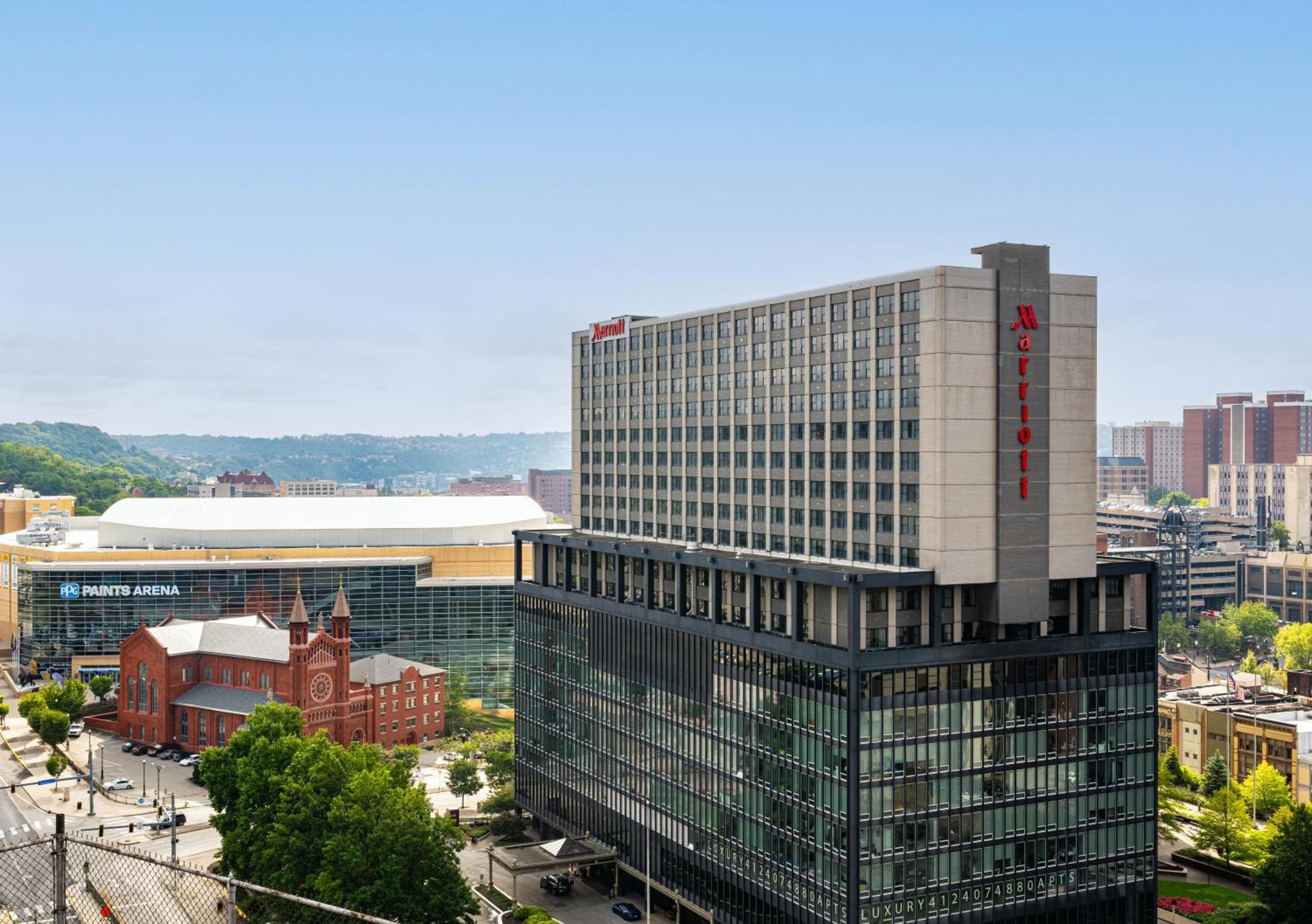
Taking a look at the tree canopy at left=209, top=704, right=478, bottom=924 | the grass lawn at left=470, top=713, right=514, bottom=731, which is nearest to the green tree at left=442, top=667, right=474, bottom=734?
the grass lawn at left=470, top=713, right=514, bottom=731

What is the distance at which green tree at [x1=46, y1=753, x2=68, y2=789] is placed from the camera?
494ft

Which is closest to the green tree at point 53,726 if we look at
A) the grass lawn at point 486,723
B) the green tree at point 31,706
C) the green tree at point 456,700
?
the green tree at point 31,706

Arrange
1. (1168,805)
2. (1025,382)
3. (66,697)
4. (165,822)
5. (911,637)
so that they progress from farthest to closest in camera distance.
A: (66,697), (165,822), (1168,805), (1025,382), (911,637)

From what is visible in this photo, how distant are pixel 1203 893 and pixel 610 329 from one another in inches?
3057

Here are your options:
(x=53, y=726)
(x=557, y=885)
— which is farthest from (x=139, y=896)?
(x=53, y=726)

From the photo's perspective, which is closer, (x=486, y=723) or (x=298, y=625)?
(x=298, y=625)

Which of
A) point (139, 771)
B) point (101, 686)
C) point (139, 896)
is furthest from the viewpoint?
point (101, 686)

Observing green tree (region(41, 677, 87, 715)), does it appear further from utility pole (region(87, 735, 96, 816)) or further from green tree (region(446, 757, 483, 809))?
green tree (region(446, 757, 483, 809))

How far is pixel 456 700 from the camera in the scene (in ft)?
624

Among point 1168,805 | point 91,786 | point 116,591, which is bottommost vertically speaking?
point 1168,805

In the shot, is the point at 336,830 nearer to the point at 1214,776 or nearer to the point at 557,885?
the point at 557,885

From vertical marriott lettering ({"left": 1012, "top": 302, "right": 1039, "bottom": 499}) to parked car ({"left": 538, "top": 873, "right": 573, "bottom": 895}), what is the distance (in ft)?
184

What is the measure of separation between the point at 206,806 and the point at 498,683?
59097mm

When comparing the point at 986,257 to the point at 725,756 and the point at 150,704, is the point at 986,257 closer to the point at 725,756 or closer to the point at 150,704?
the point at 725,756
